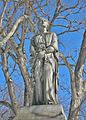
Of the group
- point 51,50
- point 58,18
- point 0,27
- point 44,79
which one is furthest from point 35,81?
point 58,18

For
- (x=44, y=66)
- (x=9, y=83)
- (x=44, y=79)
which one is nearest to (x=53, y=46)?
(x=44, y=66)

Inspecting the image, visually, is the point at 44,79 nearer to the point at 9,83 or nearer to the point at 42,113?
the point at 42,113

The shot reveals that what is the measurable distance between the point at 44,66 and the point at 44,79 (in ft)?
0.98

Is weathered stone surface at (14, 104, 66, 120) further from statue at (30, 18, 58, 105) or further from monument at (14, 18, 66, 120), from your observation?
statue at (30, 18, 58, 105)

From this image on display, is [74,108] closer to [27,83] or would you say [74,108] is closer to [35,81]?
[27,83]

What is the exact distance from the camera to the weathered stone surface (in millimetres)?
7520

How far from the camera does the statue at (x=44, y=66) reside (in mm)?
7938

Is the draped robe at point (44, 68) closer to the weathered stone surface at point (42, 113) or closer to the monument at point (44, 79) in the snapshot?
the monument at point (44, 79)

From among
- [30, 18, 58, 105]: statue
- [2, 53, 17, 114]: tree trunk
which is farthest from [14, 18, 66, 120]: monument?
[2, 53, 17, 114]: tree trunk

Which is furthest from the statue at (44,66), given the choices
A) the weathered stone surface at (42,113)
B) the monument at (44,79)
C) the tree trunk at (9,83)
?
the tree trunk at (9,83)

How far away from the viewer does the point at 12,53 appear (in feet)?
53.7

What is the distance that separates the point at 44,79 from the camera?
804 centimetres

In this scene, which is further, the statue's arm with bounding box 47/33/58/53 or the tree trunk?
the tree trunk

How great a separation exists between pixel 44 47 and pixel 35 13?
27.1ft
